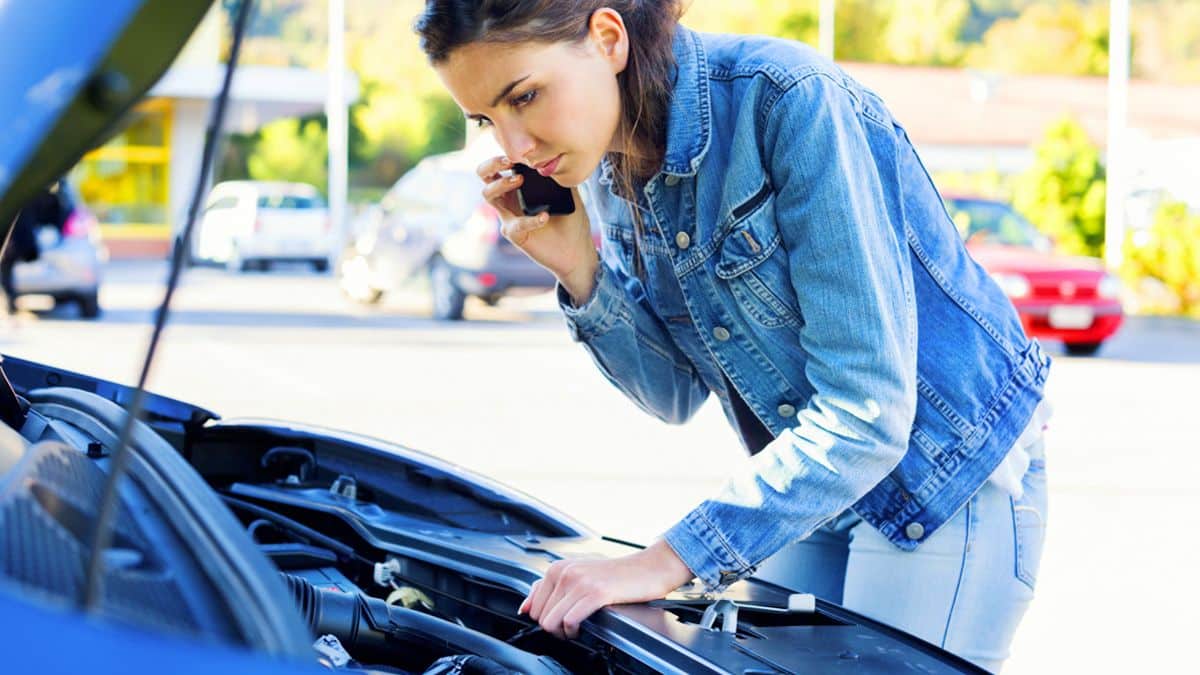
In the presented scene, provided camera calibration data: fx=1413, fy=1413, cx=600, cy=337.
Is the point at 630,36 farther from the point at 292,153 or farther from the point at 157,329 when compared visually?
the point at 292,153

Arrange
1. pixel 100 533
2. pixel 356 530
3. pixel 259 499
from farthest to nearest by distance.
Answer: pixel 259 499, pixel 356 530, pixel 100 533

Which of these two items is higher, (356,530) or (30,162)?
(30,162)

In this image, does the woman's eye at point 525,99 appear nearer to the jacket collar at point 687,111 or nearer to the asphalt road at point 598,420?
the jacket collar at point 687,111

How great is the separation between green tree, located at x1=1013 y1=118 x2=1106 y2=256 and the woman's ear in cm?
1942

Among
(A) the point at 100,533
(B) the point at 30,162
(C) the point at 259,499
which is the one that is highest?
(B) the point at 30,162

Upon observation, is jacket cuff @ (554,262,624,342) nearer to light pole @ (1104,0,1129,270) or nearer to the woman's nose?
the woman's nose

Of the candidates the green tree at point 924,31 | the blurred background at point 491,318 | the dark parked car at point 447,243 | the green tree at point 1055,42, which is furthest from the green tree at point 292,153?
the green tree at point 1055,42

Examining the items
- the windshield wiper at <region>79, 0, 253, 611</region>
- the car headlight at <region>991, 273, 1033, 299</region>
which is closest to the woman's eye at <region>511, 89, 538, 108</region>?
the windshield wiper at <region>79, 0, 253, 611</region>

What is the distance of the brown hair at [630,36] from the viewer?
Result: 5.31 feet

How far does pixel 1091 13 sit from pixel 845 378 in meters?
52.6

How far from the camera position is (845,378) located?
1643 millimetres

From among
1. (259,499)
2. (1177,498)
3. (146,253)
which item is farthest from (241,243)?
(259,499)

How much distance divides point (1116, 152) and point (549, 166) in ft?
64.2

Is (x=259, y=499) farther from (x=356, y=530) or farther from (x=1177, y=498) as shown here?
(x=1177, y=498)
